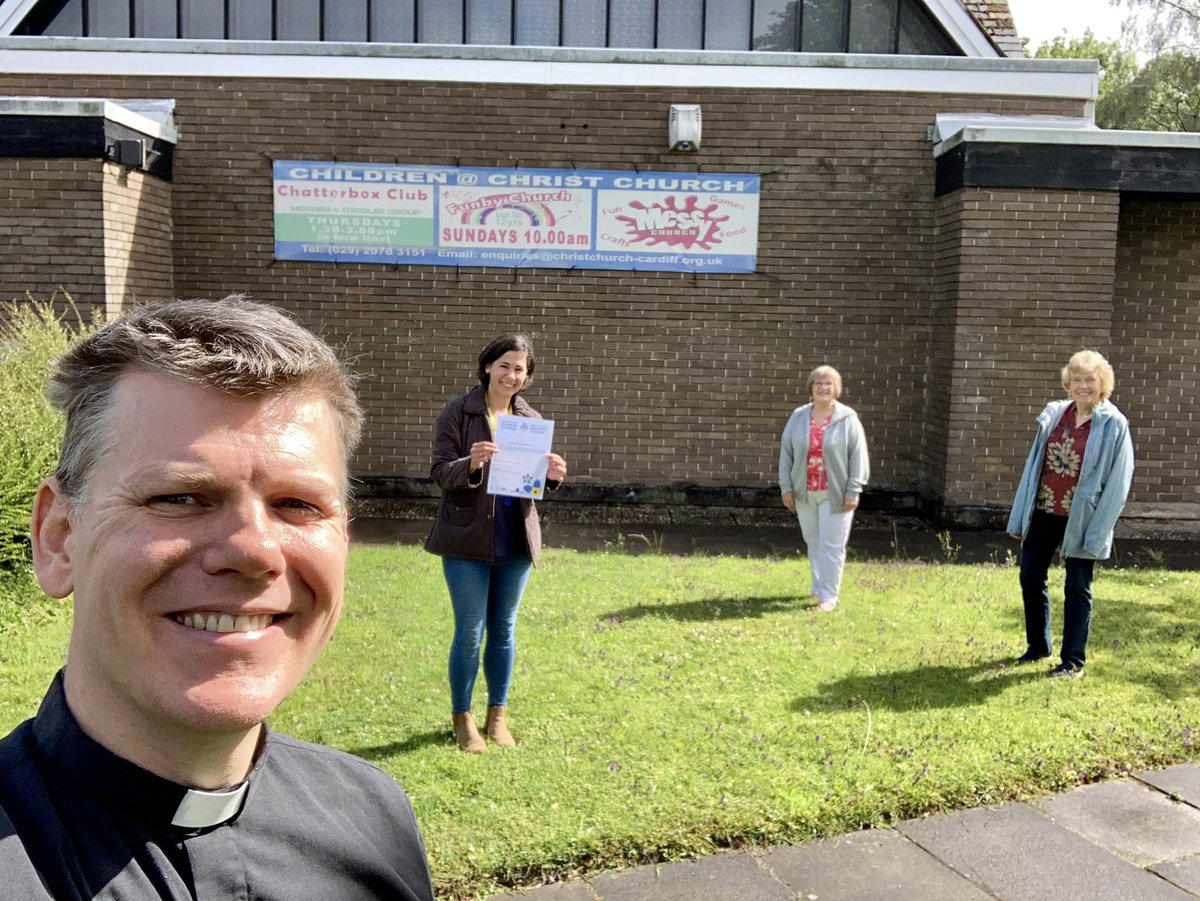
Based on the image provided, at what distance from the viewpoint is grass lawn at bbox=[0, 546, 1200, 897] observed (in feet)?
13.2

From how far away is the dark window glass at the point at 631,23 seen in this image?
40.1 ft

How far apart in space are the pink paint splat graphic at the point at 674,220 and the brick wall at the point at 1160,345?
15.3 ft

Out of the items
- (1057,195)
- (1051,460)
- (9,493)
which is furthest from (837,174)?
(9,493)

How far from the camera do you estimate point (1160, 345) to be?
37.1ft

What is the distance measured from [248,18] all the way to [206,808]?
12.9 m

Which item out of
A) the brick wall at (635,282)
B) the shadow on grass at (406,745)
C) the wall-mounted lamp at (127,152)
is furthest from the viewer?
the brick wall at (635,282)

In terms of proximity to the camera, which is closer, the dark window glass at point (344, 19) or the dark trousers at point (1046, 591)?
the dark trousers at point (1046, 591)

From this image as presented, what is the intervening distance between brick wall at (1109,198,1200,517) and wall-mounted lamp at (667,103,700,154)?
16.1ft

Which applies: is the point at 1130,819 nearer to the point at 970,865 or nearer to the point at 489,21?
the point at 970,865

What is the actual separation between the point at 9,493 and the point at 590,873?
4.62 metres

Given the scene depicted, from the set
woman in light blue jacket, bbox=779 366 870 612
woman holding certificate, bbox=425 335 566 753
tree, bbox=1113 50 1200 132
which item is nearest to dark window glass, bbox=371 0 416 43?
woman in light blue jacket, bbox=779 366 870 612

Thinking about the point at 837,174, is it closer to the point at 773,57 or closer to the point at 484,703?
the point at 773,57

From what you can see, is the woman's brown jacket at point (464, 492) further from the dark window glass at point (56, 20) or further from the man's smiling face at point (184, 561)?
the dark window glass at point (56, 20)

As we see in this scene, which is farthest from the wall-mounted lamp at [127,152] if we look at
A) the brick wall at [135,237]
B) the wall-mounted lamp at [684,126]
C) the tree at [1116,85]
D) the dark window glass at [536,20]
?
the tree at [1116,85]
